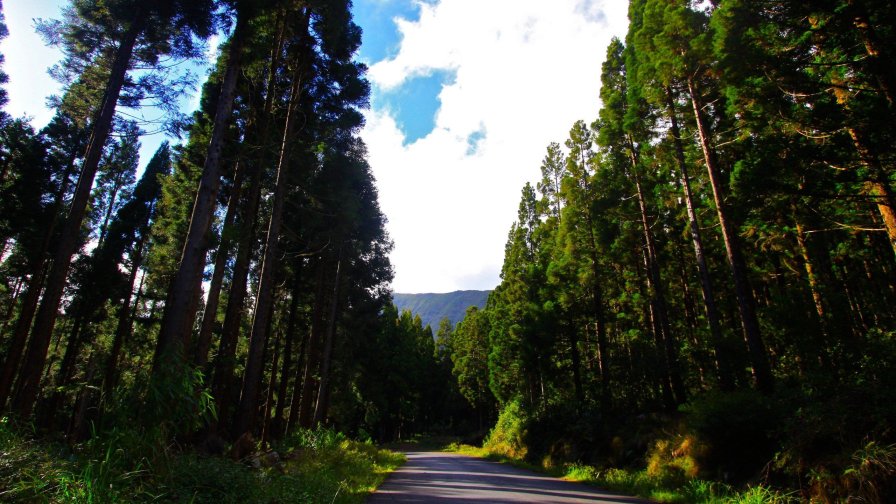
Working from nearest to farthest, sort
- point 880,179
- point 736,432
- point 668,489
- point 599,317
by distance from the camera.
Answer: point 880,179 < point 736,432 < point 668,489 < point 599,317

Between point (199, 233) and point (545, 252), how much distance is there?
21.3m

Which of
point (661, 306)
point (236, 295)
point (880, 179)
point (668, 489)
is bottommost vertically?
point (668, 489)

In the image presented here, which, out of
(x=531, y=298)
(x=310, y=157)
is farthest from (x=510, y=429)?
(x=310, y=157)

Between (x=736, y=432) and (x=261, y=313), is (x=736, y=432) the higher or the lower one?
the lower one

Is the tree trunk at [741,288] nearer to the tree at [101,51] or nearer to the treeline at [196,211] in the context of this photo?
the treeline at [196,211]

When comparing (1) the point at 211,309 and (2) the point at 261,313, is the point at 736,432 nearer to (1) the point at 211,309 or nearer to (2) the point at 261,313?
(2) the point at 261,313

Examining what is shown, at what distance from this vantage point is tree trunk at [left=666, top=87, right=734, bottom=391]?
12.2 metres

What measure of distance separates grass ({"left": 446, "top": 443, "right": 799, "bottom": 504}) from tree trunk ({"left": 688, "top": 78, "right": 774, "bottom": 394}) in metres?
3.67

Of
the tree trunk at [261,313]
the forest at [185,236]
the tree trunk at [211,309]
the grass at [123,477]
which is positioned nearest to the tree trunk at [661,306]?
the forest at [185,236]

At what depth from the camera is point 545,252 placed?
26.3 m

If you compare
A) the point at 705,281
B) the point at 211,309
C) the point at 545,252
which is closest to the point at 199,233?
the point at 211,309

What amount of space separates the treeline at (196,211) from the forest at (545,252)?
87mm

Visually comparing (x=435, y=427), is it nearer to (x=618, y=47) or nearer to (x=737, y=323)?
(x=737, y=323)

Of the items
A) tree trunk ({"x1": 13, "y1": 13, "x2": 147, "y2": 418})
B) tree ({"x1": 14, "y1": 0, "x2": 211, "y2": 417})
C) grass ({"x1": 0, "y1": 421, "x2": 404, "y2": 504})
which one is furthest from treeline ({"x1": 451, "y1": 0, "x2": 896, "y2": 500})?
tree trunk ({"x1": 13, "y1": 13, "x2": 147, "y2": 418})
